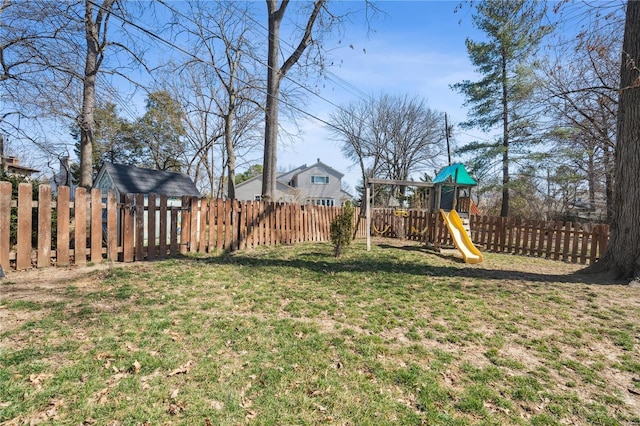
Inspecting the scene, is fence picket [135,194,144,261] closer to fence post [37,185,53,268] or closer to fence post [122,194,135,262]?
fence post [122,194,135,262]

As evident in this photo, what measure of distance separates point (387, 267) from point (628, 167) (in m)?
4.68

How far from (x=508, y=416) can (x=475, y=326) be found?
1648mm

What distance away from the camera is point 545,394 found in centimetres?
253

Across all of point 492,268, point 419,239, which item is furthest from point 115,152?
point 492,268

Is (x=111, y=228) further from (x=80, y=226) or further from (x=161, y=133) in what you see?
(x=161, y=133)

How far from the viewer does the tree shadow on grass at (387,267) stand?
613 cm

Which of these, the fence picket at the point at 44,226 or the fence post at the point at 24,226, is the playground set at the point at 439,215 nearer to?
the fence picket at the point at 44,226

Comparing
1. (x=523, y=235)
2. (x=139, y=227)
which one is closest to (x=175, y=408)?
(x=139, y=227)

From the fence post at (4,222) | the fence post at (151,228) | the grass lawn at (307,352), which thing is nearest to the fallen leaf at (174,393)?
the grass lawn at (307,352)

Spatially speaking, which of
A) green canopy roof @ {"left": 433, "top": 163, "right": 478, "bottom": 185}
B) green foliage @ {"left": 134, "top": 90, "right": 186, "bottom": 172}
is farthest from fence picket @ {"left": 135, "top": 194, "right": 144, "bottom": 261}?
green foliage @ {"left": 134, "top": 90, "right": 186, "bottom": 172}

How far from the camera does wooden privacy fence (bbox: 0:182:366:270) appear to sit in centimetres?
499

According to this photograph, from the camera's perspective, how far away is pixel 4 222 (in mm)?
4797

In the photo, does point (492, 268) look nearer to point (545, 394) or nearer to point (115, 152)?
point (545, 394)

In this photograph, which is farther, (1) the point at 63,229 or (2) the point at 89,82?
(2) the point at 89,82
